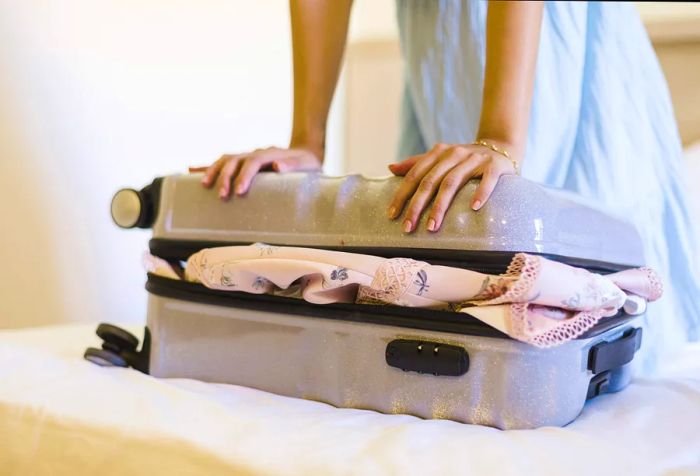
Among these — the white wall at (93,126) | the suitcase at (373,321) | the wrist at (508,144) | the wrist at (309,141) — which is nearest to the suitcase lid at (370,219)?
the suitcase at (373,321)

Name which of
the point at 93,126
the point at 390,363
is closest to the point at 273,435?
the point at 390,363

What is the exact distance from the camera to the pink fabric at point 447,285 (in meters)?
0.46

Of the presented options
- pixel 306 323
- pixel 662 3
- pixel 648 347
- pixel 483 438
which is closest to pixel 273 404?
pixel 306 323

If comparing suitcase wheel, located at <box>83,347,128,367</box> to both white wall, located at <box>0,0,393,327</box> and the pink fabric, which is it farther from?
white wall, located at <box>0,0,393,327</box>

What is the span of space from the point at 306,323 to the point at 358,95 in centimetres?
145

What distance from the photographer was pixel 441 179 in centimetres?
53

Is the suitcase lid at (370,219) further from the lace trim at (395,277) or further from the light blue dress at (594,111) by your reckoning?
the light blue dress at (594,111)

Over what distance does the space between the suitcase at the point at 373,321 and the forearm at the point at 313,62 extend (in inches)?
9.2

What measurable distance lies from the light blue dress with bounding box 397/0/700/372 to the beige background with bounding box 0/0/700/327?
0.52 metres

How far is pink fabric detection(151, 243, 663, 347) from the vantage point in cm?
46

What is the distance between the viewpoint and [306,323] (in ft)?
1.88

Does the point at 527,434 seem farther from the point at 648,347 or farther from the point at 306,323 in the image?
the point at 648,347

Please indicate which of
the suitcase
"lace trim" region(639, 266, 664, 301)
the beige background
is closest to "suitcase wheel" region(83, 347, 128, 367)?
the suitcase

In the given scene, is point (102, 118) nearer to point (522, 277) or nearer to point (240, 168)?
point (240, 168)
